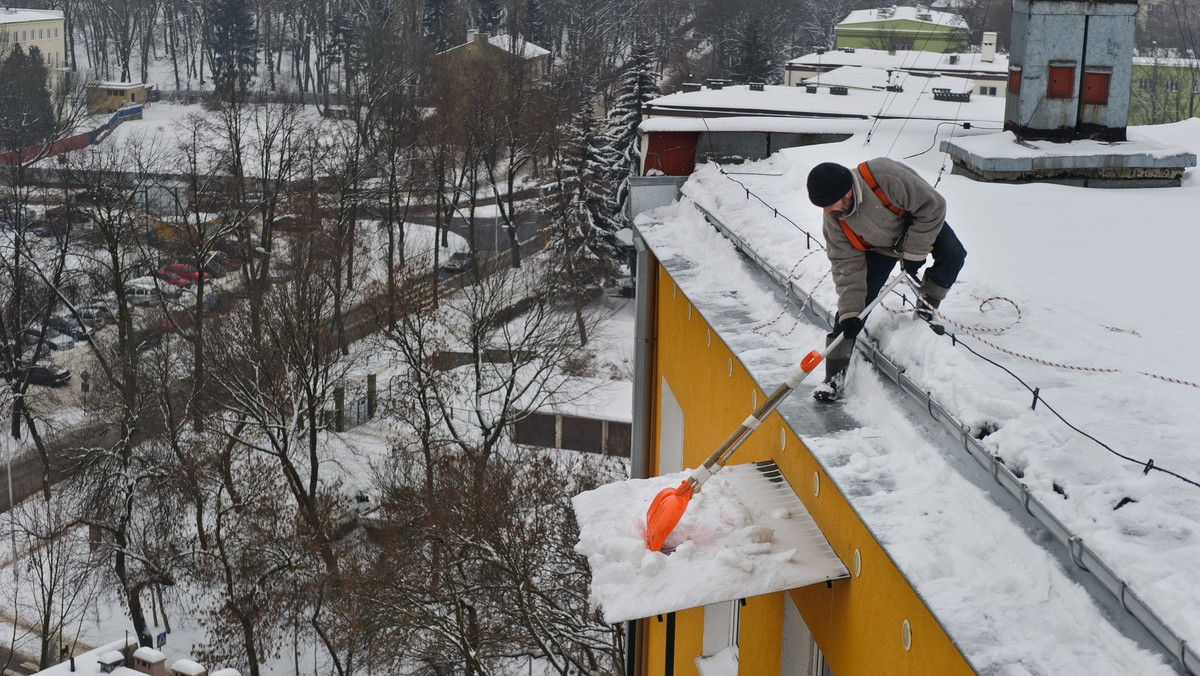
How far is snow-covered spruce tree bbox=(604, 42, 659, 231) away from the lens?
35062 mm

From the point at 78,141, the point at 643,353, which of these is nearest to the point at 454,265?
the point at 78,141

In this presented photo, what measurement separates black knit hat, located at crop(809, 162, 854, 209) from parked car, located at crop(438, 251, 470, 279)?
34136 millimetres

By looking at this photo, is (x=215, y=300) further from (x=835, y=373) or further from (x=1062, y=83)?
(x=835, y=373)

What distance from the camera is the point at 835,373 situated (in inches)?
201

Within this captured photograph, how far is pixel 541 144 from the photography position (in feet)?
144

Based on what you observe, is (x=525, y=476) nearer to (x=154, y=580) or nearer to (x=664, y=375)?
(x=154, y=580)

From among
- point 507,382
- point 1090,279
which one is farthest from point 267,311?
point 1090,279

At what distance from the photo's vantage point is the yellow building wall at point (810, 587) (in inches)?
143

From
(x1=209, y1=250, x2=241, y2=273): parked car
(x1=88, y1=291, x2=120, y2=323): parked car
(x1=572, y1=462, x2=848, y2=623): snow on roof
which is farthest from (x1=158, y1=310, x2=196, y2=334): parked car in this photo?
(x1=572, y1=462, x2=848, y2=623): snow on roof

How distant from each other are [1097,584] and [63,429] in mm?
28848

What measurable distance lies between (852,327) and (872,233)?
456 mm

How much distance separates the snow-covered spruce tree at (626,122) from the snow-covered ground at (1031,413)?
27.5 meters

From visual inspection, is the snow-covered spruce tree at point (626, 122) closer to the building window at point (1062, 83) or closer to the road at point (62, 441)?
the road at point (62, 441)

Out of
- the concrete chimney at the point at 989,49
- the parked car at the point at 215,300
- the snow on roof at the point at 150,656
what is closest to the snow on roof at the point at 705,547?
the snow on roof at the point at 150,656
